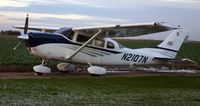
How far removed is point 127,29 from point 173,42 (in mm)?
5892

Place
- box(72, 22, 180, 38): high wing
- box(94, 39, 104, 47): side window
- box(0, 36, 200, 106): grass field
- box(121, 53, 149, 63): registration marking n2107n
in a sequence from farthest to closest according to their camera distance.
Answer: box(121, 53, 149, 63): registration marking n2107n → box(94, 39, 104, 47): side window → box(72, 22, 180, 38): high wing → box(0, 36, 200, 106): grass field

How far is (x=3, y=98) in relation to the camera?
1221 cm

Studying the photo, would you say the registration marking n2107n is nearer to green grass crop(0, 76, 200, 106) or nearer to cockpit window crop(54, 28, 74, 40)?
cockpit window crop(54, 28, 74, 40)

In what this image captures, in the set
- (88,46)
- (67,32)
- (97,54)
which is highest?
(67,32)

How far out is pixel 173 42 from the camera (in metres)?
26.7

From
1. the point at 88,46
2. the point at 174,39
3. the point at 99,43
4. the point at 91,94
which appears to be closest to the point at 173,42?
the point at 174,39

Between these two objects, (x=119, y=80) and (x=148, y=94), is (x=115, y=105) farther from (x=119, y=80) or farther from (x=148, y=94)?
(x=119, y=80)

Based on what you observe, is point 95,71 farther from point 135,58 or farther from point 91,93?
point 91,93

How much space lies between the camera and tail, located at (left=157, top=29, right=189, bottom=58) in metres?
26.6

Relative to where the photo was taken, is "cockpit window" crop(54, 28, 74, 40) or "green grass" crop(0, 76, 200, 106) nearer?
"green grass" crop(0, 76, 200, 106)

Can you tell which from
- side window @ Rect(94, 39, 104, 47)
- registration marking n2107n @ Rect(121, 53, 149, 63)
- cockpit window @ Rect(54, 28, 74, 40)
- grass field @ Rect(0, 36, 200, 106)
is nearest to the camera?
grass field @ Rect(0, 36, 200, 106)

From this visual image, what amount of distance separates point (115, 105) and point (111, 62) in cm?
1200

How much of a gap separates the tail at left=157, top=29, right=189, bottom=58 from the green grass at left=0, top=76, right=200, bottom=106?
6970 millimetres

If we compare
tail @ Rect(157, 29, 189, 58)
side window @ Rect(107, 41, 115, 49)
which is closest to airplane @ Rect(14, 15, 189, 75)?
side window @ Rect(107, 41, 115, 49)
